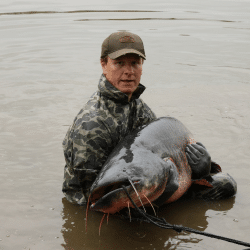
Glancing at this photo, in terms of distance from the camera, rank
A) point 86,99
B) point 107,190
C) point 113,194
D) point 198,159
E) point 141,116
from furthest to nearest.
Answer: point 86,99 → point 141,116 → point 198,159 → point 107,190 → point 113,194

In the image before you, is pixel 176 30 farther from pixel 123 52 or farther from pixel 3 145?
pixel 123 52

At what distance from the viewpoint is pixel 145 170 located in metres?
3.07

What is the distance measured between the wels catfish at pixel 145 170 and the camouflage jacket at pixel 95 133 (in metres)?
0.16

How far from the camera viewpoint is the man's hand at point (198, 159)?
377 centimetres

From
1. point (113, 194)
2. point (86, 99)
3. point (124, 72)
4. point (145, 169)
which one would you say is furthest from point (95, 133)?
point (86, 99)

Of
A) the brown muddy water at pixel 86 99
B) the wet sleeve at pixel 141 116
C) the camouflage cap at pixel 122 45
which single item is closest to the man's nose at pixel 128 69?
the camouflage cap at pixel 122 45

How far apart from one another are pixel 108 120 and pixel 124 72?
16.8 inches

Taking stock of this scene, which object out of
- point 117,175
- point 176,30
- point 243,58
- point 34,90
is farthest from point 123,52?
point 176,30

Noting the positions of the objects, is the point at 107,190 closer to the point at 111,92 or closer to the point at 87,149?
the point at 87,149

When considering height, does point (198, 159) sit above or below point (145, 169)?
below

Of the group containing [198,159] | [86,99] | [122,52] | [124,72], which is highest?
[122,52]

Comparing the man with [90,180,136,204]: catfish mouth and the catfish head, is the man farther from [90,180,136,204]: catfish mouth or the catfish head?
[90,180,136,204]: catfish mouth

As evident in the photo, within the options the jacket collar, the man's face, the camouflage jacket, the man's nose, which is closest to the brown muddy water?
the camouflage jacket

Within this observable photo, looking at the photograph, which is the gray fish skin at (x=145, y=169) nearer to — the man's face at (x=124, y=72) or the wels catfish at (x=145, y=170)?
the wels catfish at (x=145, y=170)
